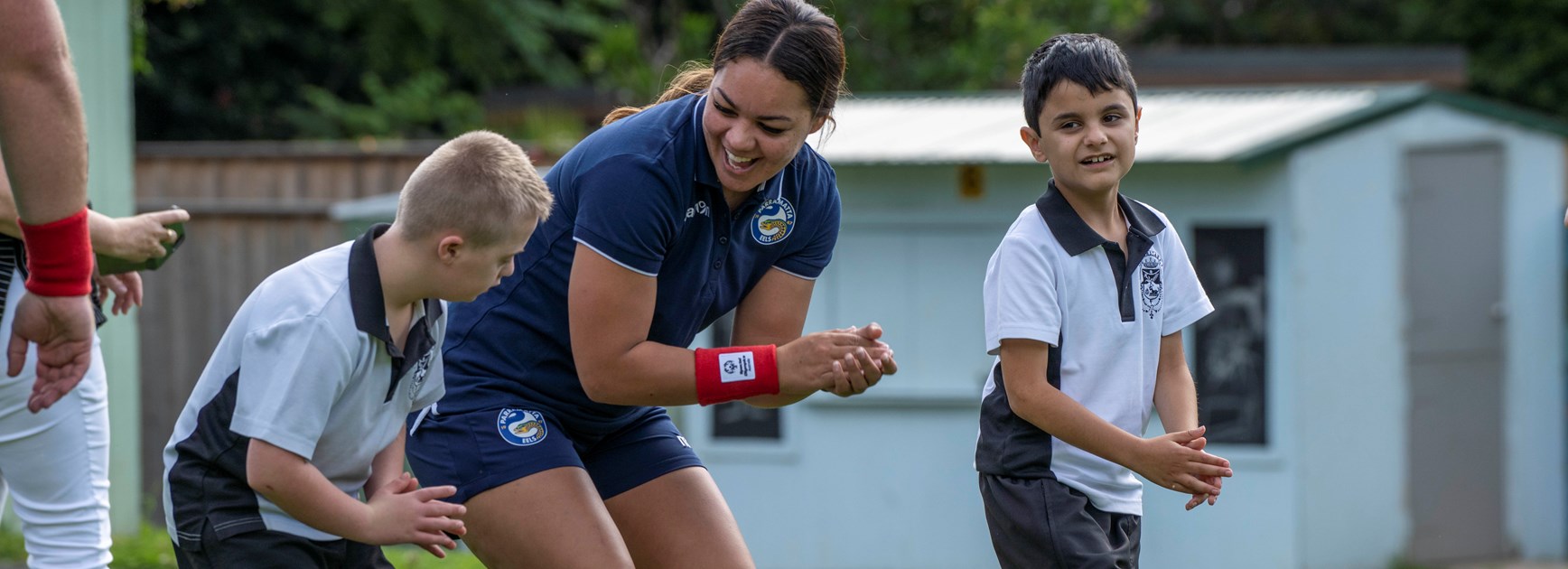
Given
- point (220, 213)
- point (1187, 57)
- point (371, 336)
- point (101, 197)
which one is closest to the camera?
point (371, 336)

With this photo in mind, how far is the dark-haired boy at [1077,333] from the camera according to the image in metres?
3.31

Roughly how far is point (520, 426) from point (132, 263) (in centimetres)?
99

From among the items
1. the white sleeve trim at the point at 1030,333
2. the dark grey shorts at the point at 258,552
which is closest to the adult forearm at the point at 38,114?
the dark grey shorts at the point at 258,552

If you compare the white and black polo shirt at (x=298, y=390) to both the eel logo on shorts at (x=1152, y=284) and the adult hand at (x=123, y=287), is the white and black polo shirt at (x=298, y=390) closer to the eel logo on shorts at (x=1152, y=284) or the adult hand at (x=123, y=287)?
the adult hand at (x=123, y=287)

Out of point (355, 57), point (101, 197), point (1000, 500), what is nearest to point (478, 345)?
point (1000, 500)

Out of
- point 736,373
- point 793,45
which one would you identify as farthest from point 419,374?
point 793,45

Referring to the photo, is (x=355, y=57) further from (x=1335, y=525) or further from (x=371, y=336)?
(x=371, y=336)

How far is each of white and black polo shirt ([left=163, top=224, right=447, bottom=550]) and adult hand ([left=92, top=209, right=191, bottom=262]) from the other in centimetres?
66

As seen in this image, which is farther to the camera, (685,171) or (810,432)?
(810,432)

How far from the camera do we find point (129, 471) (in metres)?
7.90

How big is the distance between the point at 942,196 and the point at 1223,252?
148 cm

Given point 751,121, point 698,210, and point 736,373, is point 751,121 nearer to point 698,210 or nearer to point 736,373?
point 698,210

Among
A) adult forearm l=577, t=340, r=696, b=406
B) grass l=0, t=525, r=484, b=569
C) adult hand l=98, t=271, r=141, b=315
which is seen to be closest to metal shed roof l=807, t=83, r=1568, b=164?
grass l=0, t=525, r=484, b=569

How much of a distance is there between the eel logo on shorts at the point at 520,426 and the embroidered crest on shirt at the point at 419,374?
23 centimetres
